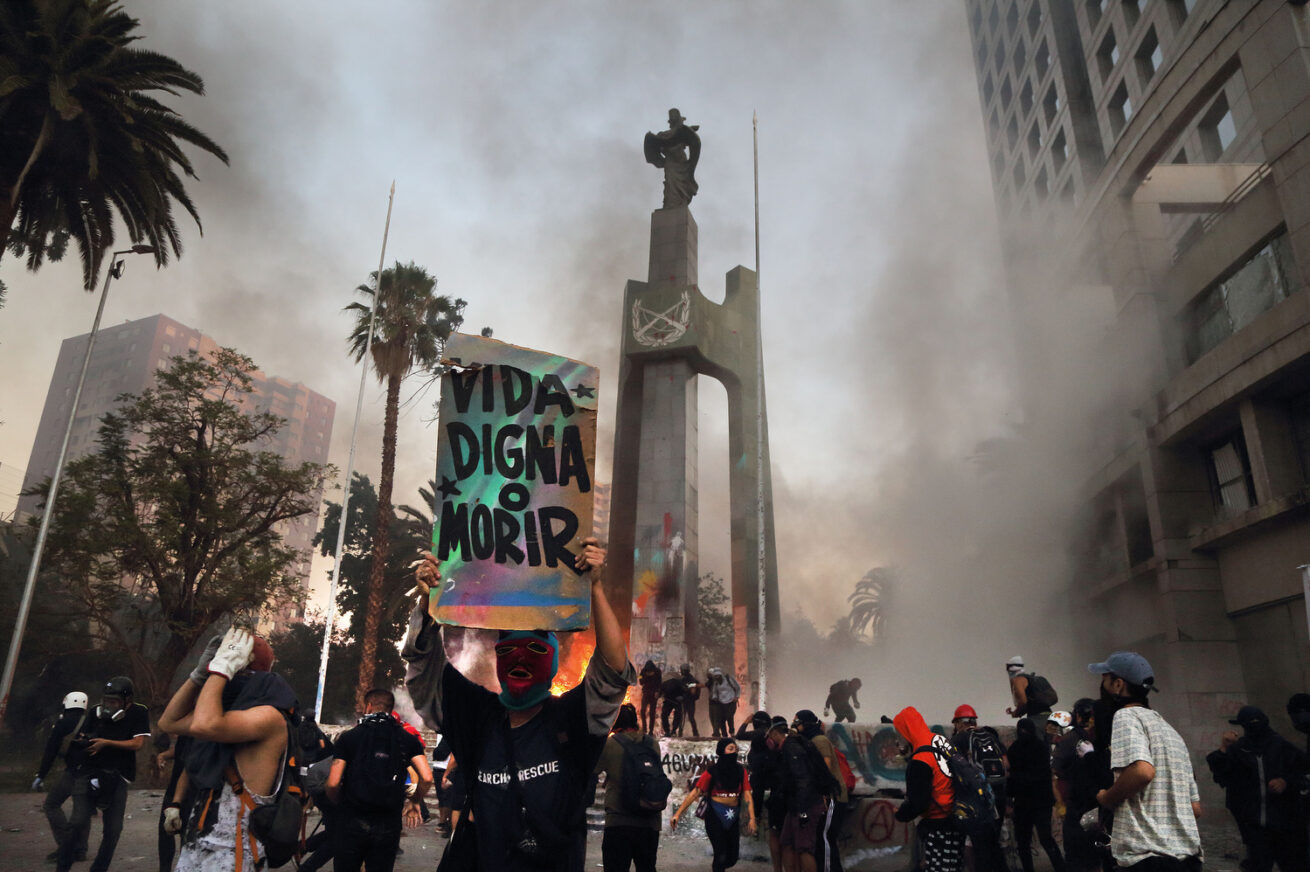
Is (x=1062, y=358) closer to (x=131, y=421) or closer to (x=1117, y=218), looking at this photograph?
(x=1117, y=218)

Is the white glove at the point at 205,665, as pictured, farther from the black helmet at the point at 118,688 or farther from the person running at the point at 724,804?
the person running at the point at 724,804

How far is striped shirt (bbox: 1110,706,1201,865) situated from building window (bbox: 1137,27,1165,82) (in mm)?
29939

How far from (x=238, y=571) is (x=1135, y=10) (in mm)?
34585

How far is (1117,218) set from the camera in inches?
886

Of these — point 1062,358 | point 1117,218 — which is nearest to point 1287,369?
point 1117,218

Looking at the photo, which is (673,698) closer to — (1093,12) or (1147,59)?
(1147,59)

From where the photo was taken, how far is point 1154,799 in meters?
3.57

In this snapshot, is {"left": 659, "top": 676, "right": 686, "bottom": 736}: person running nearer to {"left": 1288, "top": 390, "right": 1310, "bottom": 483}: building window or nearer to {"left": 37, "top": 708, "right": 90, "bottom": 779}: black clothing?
{"left": 37, "top": 708, "right": 90, "bottom": 779}: black clothing

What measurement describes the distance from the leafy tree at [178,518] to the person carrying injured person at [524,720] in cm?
2203

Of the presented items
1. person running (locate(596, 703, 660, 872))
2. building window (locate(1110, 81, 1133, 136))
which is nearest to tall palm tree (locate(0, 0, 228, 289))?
person running (locate(596, 703, 660, 872))

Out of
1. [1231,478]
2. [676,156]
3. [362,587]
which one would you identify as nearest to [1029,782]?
[1231,478]

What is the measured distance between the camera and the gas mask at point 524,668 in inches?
122

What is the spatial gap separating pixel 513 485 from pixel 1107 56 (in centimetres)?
3572

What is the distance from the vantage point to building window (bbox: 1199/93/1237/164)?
21328 millimetres
